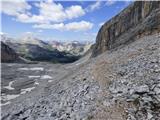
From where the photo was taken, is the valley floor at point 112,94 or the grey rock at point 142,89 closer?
the valley floor at point 112,94

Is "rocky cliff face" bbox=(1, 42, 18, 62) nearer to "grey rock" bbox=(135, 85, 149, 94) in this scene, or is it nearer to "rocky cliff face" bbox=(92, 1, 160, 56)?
"rocky cliff face" bbox=(92, 1, 160, 56)

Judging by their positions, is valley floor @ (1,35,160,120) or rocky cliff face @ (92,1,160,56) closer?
valley floor @ (1,35,160,120)

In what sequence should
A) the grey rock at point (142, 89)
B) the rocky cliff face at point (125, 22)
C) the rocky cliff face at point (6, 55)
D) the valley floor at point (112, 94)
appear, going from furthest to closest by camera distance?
1. the rocky cliff face at point (6, 55)
2. the rocky cliff face at point (125, 22)
3. the grey rock at point (142, 89)
4. the valley floor at point (112, 94)

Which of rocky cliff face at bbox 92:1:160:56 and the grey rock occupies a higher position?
rocky cliff face at bbox 92:1:160:56

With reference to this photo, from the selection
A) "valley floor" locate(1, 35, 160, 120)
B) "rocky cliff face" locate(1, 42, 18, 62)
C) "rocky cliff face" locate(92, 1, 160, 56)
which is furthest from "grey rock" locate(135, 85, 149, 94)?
"rocky cliff face" locate(1, 42, 18, 62)

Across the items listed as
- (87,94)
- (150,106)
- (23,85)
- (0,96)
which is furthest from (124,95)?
(23,85)

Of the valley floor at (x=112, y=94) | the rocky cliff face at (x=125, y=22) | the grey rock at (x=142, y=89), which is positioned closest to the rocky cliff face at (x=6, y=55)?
the rocky cliff face at (x=125, y=22)

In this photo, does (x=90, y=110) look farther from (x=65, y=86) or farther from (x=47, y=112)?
(x=65, y=86)

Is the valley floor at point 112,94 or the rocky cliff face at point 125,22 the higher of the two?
the rocky cliff face at point 125,22

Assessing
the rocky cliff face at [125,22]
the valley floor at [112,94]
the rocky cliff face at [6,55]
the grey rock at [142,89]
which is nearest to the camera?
the valley floor at [112,94]

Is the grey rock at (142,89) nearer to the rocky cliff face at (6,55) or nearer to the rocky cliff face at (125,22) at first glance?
the rocky cliff face at (125,22)

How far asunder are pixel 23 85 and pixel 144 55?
43912 millimetres

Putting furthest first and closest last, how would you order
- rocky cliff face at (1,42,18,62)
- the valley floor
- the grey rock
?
1. rocky cliff face at (1,42,18,62)
2. the grey rock
3. the valley floor

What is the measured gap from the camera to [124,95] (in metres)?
16.6
